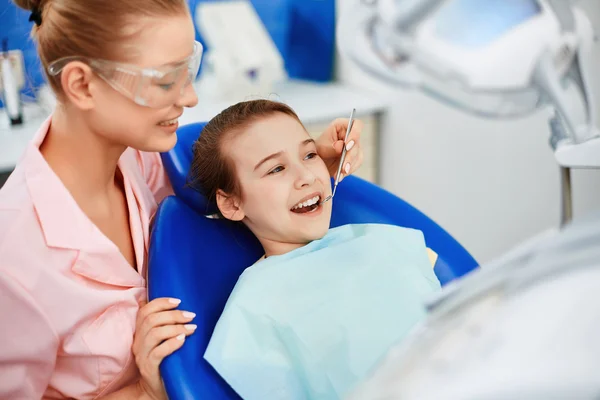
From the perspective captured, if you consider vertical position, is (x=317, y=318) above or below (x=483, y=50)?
below

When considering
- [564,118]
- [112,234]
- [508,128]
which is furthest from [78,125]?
[508,128]

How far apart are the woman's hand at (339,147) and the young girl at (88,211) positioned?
1.35ft

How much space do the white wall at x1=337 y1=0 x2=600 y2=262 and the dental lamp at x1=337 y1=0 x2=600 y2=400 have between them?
114 cm

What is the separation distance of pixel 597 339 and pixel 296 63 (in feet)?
8.63

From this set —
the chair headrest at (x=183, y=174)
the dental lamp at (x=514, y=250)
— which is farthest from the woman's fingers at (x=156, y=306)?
the dental lamp at (x=514, y=250)

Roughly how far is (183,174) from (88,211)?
286mm

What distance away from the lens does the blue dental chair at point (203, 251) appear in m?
1.12

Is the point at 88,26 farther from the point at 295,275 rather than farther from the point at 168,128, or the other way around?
the point at 295,275

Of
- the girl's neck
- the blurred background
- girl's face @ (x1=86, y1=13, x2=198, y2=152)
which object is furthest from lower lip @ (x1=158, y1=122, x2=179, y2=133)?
the blurred background

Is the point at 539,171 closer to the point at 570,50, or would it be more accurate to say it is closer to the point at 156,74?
the point at 156,74

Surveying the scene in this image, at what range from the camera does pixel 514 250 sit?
54 cm

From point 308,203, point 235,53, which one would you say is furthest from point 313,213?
point 235,53

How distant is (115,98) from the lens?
105 centimetres

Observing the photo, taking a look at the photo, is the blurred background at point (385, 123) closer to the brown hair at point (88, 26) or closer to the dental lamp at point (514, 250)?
the brown hair at point (88, 26)
